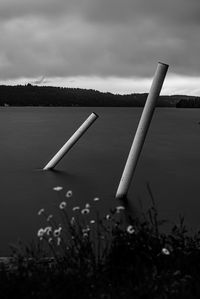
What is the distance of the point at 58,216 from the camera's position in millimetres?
17125

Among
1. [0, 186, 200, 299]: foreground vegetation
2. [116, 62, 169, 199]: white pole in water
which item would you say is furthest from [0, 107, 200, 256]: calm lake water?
[0, 186, 200, 299]: foreground vegetation

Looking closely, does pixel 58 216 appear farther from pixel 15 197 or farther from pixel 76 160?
pixel 76 160

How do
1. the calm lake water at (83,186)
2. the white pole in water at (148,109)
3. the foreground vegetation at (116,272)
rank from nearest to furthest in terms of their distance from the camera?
1. the foreground vegetation at (116,272)
2. the white pole in water at (148,109)
3. the calm lake water at (83,186)

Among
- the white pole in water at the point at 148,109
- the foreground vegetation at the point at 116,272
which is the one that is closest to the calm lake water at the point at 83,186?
the white pole in water at the point at 148,109

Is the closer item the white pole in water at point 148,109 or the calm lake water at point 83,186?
the white pole in water at point 148,109

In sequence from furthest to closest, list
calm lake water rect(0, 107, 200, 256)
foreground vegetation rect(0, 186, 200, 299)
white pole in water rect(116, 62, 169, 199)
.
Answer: calm lake water rect(0, 107, 200, 256) < white pole in water rect(116, 62, 169, 199) < foreground vegetation rect(0, 186, 200, 299)

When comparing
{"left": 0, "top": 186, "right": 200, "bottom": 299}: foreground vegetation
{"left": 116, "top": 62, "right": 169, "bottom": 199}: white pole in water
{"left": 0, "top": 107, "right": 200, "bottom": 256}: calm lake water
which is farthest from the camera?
{"left": 0, "top": 107, "right": 200, "bottom": 256}: calm lake water

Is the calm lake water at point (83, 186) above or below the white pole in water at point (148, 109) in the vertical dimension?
below

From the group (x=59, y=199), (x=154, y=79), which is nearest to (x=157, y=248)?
(x=154, y=79)

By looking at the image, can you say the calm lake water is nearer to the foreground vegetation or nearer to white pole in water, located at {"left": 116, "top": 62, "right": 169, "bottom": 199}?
white pole in water, located at {"left": 116, "top": 62, "right": 169, "bottom": 199}

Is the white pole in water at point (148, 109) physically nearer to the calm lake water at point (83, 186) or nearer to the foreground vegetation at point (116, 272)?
the calm lake water at point (83, 186)

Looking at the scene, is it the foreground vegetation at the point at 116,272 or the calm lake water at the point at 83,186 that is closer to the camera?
the foreground vegetation at the point at 116,272

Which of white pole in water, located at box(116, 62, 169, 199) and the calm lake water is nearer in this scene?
white pole in water, located at box(116, 62, 169, 199)

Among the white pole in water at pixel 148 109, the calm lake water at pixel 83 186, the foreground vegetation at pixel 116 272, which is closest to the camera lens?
the foreground vegetation at pixel 116 272
